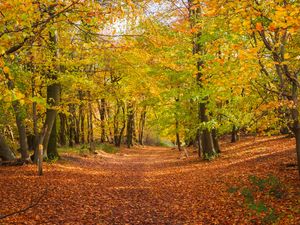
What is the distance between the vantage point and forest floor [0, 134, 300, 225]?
28.1 feet

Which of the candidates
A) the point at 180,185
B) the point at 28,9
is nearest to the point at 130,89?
the point at 180,185

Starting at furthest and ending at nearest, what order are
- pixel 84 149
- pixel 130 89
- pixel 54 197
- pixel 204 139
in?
pixel 84 149
pixel 130 89
pixel 204 139
pixel 54 197

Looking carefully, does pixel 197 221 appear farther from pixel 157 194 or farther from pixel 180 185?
pixel 180 185

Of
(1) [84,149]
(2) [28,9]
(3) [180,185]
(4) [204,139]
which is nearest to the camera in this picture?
(2) [28,9]

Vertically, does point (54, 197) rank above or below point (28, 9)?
below

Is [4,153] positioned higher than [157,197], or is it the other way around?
[4,153]

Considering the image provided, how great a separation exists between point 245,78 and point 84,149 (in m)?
19.7

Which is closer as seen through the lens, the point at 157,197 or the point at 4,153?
the point at 157,197

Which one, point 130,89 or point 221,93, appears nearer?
point 221,93

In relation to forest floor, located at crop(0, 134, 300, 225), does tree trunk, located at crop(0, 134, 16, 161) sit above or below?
above

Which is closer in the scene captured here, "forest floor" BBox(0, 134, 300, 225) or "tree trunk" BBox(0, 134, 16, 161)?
"forest floor" BBox(0, 134, 300, 225)

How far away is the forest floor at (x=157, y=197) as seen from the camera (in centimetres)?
857

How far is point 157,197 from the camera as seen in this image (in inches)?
455

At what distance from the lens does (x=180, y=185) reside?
13719mm
